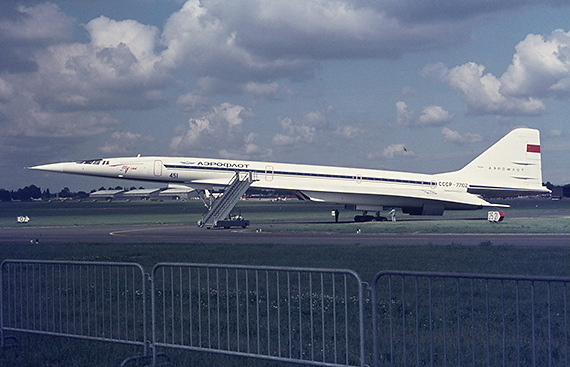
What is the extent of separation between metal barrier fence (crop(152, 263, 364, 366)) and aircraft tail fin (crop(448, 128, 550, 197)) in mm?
38335

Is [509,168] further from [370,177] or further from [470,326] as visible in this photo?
[470,326]

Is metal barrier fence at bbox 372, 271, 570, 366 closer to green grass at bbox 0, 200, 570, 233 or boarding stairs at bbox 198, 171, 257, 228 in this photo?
green grass at bbox 0, 200, 570, 233

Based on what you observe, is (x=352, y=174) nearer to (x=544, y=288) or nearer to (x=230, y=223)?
(x=230, y=223)

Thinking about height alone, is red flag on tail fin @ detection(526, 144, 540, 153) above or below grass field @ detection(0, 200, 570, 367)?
above

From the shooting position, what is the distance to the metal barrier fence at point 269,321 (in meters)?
6.50

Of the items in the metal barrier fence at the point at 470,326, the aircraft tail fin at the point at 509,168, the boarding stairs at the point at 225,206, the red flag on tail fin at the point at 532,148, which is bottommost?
the metal barrier fence at the point at 470,326

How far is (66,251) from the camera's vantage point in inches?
830

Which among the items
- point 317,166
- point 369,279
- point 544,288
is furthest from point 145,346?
point 317,166

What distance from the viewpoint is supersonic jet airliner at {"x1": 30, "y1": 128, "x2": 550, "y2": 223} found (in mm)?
39344

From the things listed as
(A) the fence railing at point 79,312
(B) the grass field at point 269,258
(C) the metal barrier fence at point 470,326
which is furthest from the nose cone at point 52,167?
(C) the metal barrier fence at point 470,326

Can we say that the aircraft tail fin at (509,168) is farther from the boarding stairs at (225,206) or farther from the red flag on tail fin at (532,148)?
the boarding stairs at (225,206)

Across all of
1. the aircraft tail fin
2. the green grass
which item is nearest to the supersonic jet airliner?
the aircraft tail fin

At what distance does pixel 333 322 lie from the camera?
8406mm

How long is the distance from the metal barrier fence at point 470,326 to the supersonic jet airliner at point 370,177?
28.7 meters
